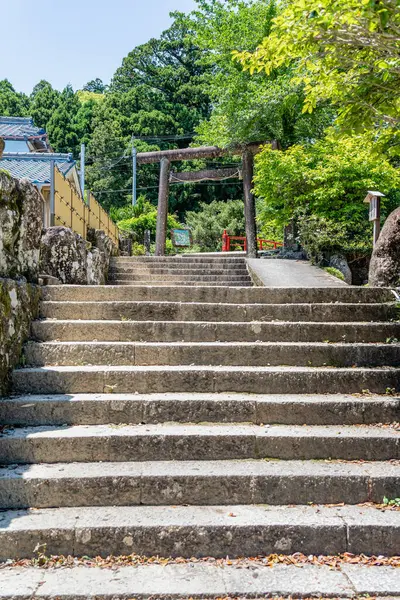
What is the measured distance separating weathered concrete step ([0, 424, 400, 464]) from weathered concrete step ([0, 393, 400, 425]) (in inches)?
4.6

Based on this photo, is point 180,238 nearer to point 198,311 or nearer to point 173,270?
point 173,270

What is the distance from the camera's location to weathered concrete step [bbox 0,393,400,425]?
3557 mm

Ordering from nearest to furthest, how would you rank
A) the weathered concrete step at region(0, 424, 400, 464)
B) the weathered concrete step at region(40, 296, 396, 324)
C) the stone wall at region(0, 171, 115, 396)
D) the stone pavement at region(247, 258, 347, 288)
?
the weathered concrete step at region(0, 424, 400, 464), the stone wall at region(0, 171, 115, 396), the weathered concrete step at region(40, 296, 396, 324), the stone pavement at region(247, 258, 347, 288)

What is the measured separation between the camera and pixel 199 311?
481 centimetres

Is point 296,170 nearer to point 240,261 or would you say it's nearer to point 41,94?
point 240,261

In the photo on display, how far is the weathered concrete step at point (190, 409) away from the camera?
356cm

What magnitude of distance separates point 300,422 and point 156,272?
657 cm

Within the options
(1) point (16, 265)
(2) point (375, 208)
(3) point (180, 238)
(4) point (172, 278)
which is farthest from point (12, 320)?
(3) point (180, 238)

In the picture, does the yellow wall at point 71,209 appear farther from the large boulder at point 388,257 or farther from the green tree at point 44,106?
the green tree at point 44,106

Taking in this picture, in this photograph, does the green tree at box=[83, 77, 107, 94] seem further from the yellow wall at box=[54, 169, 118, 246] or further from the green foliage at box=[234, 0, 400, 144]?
the green foliage at box=[234, 0, 400, 144]

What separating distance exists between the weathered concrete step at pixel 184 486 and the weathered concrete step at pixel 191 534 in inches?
4.9

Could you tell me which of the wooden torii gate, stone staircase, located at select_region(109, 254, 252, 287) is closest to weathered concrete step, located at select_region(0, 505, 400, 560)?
stone staircase, located at select_region(109, 254, 252, 287)

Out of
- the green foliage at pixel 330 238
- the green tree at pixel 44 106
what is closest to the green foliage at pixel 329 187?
the green foliage at pixel 330 238

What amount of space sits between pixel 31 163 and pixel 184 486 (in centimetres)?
1645
